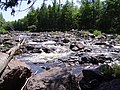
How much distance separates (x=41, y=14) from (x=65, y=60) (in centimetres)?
8884

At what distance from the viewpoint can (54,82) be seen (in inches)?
355

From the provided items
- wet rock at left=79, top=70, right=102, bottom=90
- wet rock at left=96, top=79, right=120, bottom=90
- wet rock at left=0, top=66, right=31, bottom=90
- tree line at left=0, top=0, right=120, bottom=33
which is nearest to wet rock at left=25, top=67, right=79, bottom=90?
wet rock at left=0, top=66, right=31, bottom=90

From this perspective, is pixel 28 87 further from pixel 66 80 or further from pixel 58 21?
pixel 58 21

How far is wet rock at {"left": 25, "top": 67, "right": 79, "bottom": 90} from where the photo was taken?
882cm

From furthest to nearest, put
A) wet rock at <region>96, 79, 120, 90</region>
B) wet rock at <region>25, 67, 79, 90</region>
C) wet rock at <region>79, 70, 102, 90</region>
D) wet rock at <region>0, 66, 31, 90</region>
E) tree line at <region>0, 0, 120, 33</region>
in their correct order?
tree line at <region>0, 0, 120, 33</region>
wet rock at <region>79, 70, 102, 90</region>
wet rock at <region>96, 79, 120, 90</region>
wet rock at <region>0, 66, 31, 90</region>
wet rock at <region>25, 67, 79, 90</region>

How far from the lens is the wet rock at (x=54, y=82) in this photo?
8.82 meters

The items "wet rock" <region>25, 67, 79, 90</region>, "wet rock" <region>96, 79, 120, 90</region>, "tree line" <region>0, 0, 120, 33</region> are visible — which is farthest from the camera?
"tree line" <region>0, 0, 120, 33</region>

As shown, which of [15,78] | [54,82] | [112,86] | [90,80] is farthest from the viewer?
[90,80]

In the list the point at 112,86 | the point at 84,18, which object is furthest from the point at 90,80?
the point at 84,18

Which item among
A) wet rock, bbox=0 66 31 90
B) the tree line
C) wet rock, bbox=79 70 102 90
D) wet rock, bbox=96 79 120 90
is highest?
wet rock, bbox=0 66 31 90

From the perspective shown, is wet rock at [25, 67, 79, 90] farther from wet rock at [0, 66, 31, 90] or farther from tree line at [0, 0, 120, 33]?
tree line at [0, 0, 120, 33]

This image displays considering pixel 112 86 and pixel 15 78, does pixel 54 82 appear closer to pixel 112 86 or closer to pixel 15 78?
pixel 15 78

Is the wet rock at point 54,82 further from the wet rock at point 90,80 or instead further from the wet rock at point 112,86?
the wet rock at point 90,80

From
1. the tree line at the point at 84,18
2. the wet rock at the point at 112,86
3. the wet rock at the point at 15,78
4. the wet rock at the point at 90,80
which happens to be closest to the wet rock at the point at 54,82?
the wet rock at the point at 15,78
